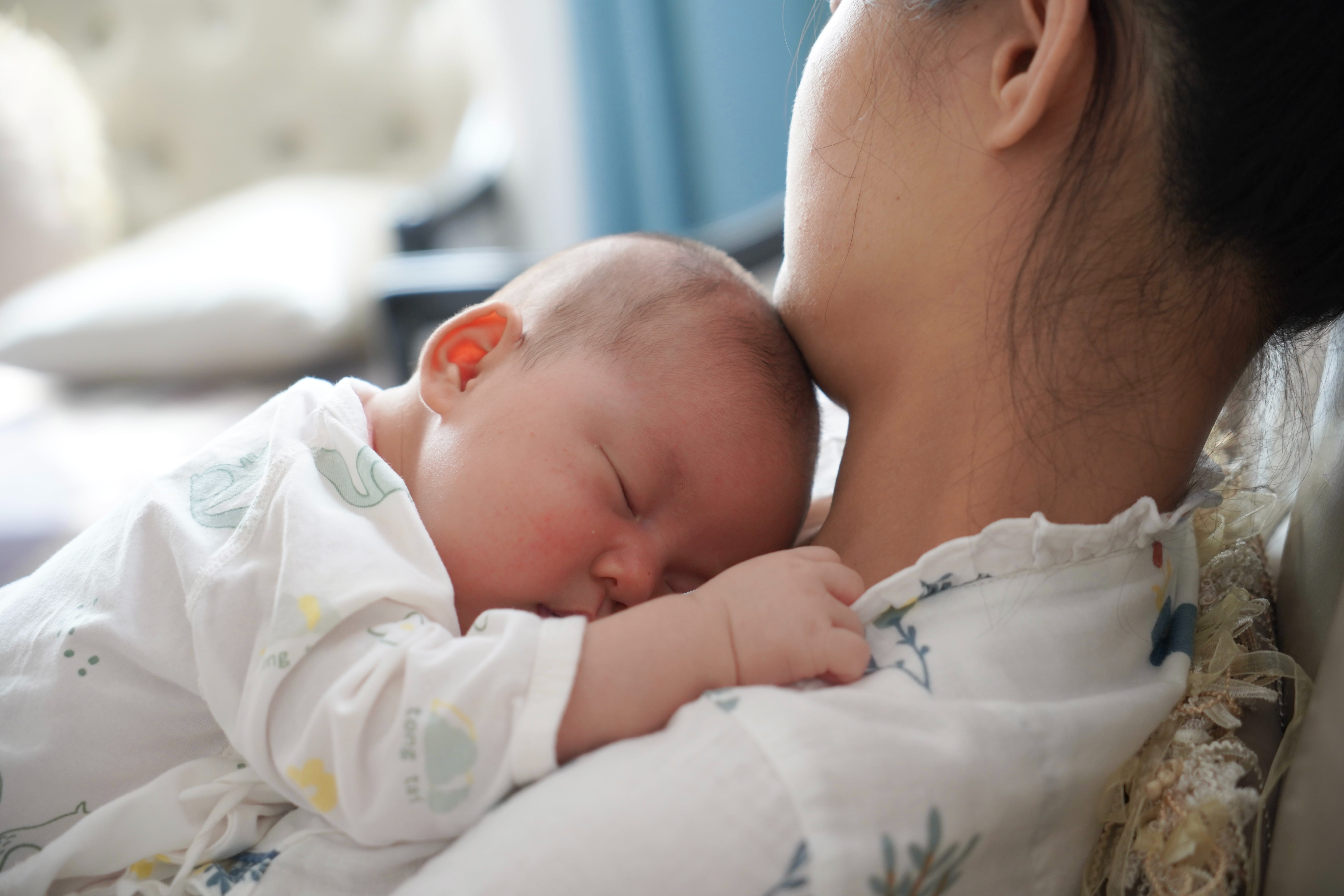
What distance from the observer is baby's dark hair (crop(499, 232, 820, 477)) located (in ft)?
2.67

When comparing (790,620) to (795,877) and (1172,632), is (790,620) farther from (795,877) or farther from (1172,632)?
(1172,632)

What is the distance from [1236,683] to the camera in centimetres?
66

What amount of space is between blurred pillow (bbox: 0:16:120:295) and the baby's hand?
2341mm

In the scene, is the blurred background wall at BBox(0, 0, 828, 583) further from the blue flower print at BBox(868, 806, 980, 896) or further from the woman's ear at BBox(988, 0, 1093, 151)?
the blue flower print at BBox(868, 806, 980, 896)

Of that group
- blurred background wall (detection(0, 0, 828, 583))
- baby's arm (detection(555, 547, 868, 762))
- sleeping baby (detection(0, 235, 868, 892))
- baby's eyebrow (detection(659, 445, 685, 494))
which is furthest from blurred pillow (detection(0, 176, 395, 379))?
baby's arm (detection(555, 547, 868, 762))

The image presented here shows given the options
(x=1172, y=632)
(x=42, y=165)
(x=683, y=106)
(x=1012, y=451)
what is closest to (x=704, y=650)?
(x=1012, y=451)

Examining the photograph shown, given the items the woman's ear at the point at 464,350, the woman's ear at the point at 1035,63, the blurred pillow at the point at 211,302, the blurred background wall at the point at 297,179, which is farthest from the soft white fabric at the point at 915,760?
the blurred pillow at the point at 211,302

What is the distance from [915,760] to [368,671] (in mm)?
343

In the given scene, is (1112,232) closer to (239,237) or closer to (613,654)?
(613,654)

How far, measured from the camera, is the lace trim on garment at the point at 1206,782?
0.57 metres

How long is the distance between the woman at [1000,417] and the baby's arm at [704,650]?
0.03 metres

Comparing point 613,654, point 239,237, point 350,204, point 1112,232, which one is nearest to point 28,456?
point 239,237

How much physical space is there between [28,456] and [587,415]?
4.66 feet

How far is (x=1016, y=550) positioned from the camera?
64 cm
